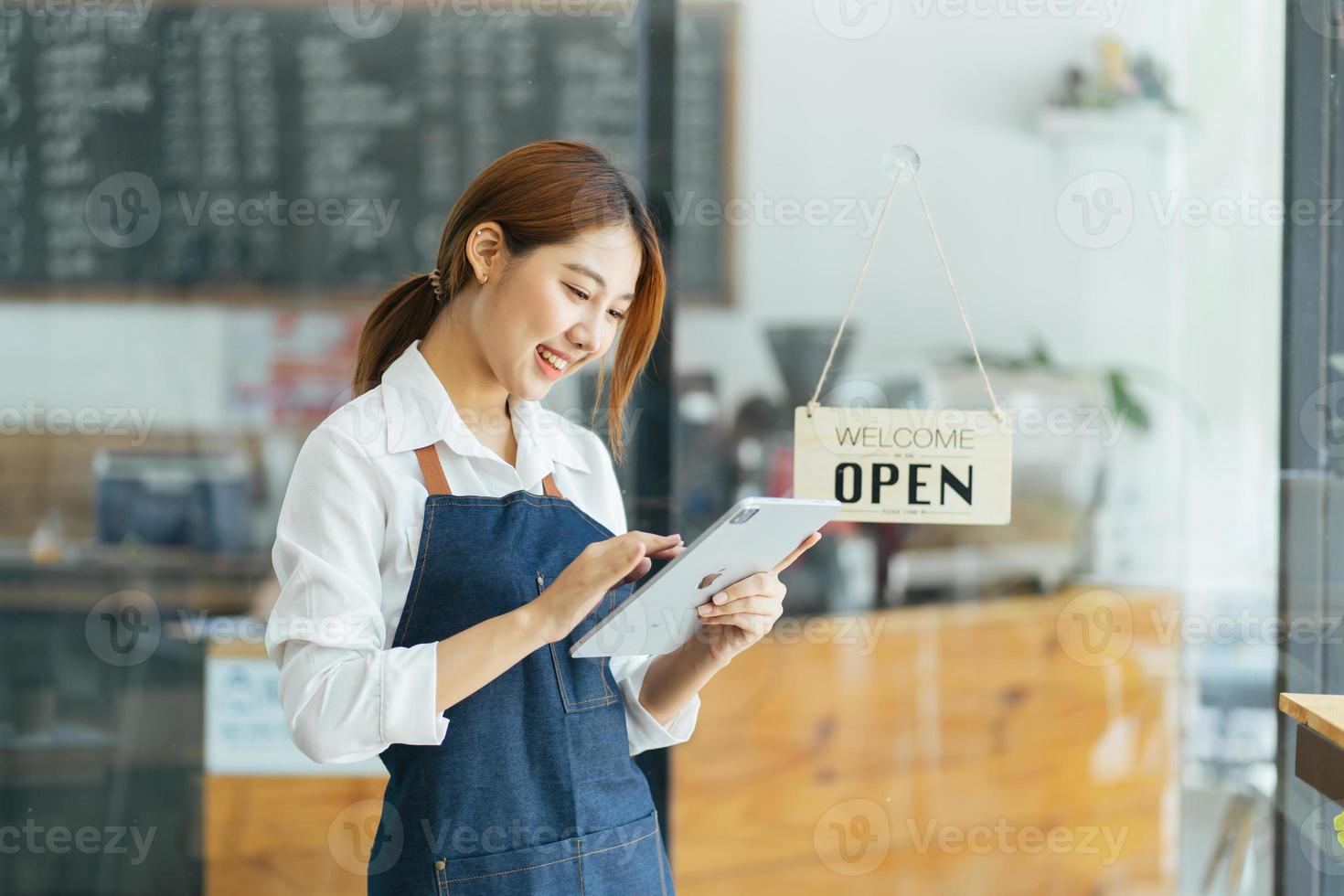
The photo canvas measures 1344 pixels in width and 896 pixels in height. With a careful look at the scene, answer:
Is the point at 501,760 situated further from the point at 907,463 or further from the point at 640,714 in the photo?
the point at 907,463

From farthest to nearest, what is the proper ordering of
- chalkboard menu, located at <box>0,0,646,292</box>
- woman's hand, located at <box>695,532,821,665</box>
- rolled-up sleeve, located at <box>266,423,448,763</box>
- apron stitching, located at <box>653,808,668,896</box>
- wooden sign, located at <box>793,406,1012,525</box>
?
chalkboard menu, located at <box>0,0,646,292</box> → wooden sign, located at <box>793,406,1012,525</box> → apron stitching, located at <box>653,808,668,896</box> → woman's hand, located at <box>695,532,821,665</box> → rolled-up sleeve, located at <box>266,423,448,763</box>

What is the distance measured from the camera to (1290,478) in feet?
6.57

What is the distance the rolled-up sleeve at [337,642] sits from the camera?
3.59 feet

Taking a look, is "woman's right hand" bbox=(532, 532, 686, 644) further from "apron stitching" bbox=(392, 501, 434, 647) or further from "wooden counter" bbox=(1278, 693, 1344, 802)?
"wooden counter" bbox=(1278, 693, 1344, 802)

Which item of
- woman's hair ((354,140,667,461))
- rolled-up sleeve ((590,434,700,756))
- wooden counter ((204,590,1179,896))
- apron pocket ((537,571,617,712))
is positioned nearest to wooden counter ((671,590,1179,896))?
wooden counter ((204,590,1179,896))

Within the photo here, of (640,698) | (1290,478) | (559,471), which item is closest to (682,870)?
(640,698)

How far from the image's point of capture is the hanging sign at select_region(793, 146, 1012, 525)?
1627mm

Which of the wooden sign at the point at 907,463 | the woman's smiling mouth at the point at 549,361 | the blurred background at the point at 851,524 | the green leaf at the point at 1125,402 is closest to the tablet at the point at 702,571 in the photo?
the woman's smiling mouth at the point at 549,361

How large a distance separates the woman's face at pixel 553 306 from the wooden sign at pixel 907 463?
0.45m

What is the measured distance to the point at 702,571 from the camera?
1149mm

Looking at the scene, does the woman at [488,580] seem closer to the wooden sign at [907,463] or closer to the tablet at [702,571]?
the tablet at [702,571]

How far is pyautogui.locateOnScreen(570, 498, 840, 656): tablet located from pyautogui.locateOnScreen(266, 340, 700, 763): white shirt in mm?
178

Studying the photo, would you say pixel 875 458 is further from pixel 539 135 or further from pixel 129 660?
pixel 129 660

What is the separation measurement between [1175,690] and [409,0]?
195 cm
